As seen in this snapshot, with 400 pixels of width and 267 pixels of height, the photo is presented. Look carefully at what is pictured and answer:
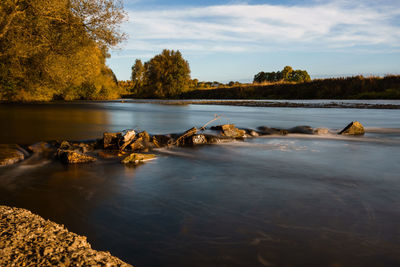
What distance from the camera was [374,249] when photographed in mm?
2396

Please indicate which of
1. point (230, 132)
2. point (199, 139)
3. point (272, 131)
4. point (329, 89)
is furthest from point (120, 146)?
point (329, 89)

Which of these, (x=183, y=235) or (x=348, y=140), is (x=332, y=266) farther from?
(x=348, y=140)

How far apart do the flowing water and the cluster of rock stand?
344 millimetres

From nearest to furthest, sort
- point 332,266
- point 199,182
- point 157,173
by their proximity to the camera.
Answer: point 332,266, point 199,182, point 157,173

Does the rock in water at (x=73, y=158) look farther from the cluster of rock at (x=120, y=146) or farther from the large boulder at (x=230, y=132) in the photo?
the large boulder at (x=230, y=132)

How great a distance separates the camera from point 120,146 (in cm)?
706

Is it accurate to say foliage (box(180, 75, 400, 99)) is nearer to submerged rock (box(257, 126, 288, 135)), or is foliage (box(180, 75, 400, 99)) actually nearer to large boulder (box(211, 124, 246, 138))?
submerged rock (box(257, 126, 288, 135))

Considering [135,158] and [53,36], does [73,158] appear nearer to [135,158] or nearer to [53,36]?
[135,158]

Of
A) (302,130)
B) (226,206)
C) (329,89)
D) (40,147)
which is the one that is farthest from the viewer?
(329,89)

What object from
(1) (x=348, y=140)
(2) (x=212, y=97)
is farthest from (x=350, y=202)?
(2) (x=212, y=97)

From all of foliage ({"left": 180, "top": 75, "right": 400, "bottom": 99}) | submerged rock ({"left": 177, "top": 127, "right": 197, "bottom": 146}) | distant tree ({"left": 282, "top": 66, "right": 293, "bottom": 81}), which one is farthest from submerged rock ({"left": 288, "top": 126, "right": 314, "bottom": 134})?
distant tree ({"left": 282, "top": 66, "right": 293, "bottom": 81})

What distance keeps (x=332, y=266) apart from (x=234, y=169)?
3416 mm

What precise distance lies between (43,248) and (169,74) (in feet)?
239

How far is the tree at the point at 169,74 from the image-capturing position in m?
72.8
